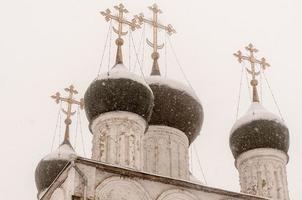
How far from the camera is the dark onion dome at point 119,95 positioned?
518 inches

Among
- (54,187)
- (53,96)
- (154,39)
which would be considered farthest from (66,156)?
(54,187)

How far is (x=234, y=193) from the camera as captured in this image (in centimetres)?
1215

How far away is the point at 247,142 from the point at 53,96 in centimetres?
468

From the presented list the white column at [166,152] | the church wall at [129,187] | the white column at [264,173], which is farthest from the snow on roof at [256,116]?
the church wall at [129,187]

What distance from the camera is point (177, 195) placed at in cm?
1189

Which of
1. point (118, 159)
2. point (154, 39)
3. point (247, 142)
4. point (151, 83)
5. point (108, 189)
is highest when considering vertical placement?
point (154, 39)

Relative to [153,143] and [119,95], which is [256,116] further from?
[119,95]

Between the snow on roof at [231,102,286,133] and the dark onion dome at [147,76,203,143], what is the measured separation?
71cm

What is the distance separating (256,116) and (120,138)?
284 cm

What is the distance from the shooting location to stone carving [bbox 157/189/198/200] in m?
11.8

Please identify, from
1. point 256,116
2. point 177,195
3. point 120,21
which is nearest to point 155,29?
point 120,21

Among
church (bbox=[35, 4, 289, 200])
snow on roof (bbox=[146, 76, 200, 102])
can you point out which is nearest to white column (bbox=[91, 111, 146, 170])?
church (bbox=[35, 4, 289, 200])

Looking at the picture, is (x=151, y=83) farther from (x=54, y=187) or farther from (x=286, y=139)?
(x=54, y=187)

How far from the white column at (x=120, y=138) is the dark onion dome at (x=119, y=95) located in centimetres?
11
